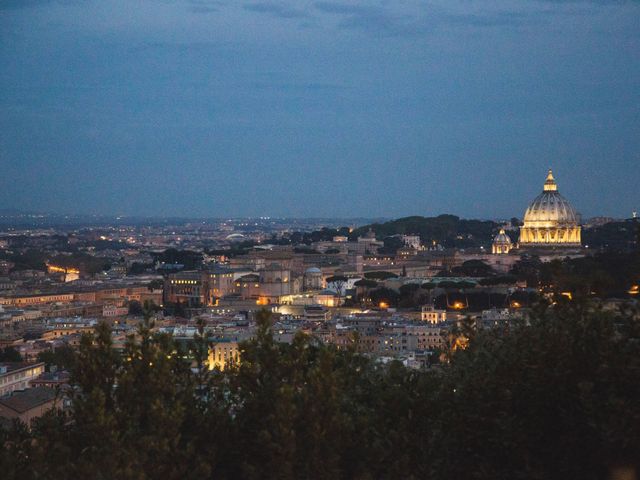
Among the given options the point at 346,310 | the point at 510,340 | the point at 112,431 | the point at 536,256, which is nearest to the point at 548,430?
the point at 510,340

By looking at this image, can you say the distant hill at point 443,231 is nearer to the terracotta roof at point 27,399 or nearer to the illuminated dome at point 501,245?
the illuminated dome at point 501,245

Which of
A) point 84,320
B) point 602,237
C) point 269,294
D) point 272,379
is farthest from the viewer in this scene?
point 602,237

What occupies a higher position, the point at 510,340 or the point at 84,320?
the point at 510,340

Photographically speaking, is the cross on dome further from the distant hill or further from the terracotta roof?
the terracotta roof

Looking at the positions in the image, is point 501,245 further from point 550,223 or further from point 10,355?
point 10,355

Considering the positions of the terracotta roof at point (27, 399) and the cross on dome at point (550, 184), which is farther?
the cross on dome at point (550, 184)

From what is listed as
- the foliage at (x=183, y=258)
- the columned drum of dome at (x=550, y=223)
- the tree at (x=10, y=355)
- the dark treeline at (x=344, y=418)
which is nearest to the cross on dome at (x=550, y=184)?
the columned drum of dome at (x=550, y=223)

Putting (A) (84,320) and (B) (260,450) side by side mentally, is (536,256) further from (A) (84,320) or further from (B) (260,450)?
(B) (260,450)
